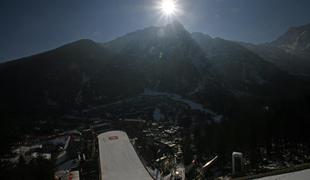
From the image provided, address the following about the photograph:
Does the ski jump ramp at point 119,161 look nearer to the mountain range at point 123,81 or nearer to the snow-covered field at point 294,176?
the snow-covered field at point 294,176

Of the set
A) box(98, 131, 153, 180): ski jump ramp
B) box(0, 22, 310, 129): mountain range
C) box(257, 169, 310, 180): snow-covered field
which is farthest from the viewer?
box(0, 22, 310, 129): mountain range

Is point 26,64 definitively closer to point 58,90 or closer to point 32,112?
point 58,90

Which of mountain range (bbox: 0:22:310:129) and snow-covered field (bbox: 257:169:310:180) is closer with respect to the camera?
snow-covered field (bbox: 257:169:310:180)

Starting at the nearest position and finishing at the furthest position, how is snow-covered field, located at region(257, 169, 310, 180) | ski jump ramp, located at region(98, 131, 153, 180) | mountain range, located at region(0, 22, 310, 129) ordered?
snow-covered field, located at region(257, 169, 310, 180) < ski jump ramp, located at region(98, 131, 153, 180) < mountain range, located at region(0, 22, 310, 129)

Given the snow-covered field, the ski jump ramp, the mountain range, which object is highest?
the mountain range

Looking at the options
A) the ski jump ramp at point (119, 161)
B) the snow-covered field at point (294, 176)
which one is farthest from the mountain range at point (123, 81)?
the snow-covered field at point (294, 176)

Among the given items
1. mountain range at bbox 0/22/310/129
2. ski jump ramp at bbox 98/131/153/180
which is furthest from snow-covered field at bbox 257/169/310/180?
mountain range at bbox 0/22/310/129

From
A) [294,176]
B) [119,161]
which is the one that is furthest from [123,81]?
[294,176]

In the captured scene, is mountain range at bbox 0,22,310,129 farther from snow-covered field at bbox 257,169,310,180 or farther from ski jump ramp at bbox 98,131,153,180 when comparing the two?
snow-covered field at bbox 257,169,310,180
